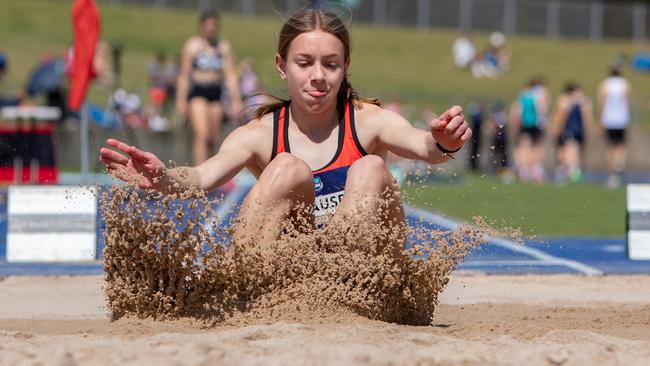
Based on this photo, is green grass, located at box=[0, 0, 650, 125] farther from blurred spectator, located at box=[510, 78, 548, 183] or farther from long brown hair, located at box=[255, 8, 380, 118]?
long brown hair, located at box=[255, 8, 380, 118]

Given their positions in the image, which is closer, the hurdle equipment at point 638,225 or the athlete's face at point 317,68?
the athlete's face at point 317,68

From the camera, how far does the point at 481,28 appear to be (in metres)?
49.0

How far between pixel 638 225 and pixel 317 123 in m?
4.01

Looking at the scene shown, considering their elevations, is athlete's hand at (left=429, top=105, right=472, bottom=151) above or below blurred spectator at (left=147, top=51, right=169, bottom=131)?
below

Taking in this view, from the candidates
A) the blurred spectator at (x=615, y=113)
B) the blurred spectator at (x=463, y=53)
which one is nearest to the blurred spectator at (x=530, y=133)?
the blurred spectator at (x=615, y=113)

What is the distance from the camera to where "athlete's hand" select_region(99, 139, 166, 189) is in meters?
4.83

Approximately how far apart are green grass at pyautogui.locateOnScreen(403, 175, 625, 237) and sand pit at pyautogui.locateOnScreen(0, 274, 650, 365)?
3.04m

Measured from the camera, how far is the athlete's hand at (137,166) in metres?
4.83

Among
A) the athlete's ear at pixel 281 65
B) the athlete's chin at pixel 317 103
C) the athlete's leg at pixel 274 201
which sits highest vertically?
the athlete's ear at pixel 281 65

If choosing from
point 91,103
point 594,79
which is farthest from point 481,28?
point 91,103

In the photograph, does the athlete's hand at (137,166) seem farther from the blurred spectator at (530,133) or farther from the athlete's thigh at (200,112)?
the blurred spectator at (530,133)

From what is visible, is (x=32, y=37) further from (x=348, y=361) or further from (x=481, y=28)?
A: (x=348, y=361)

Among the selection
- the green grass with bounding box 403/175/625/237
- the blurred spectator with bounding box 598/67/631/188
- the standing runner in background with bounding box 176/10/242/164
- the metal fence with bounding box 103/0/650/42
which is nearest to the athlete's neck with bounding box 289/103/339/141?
the green grass with bounding box 403/175/625/237

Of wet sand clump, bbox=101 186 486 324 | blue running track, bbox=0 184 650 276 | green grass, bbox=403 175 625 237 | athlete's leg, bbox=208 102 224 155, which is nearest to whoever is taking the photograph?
wet sand clump, bbox=101 186 486 324
